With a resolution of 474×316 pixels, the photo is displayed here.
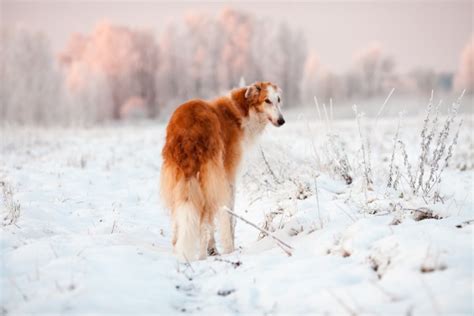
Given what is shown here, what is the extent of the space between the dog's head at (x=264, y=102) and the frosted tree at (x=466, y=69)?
170 ft

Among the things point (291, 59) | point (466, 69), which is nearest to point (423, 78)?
point (466, 69)

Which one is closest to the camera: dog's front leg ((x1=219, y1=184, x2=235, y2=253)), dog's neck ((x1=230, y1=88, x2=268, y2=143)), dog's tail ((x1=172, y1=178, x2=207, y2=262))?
dog's tail ((x1=172, y1=178, x2=207, y2=262))

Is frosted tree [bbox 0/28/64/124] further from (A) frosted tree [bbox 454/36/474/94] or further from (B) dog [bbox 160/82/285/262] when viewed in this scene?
(A) frosted tree [bbox 454/36/474/94]

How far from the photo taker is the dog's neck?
5312 millimetres

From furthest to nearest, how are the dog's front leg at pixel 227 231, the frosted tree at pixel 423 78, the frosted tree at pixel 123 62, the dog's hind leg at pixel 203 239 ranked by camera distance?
1. the frosted tree at pixel 423 78
2. the frosted tree at pixel 123 62
3. the dog's front leg at pixel 227 231
4. the dog's hind leg at pixel 203 239

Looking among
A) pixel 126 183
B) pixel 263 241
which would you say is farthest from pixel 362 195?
pixel 126 183

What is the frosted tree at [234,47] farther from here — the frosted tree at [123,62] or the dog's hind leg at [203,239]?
the dog's hind leg at [203,239]

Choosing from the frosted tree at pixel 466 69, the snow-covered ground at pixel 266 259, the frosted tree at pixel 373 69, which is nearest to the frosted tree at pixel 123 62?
the frosted tree at pixel 373 69

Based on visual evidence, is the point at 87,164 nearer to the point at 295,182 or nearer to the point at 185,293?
the point at 295,182

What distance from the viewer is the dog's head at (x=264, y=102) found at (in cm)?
541

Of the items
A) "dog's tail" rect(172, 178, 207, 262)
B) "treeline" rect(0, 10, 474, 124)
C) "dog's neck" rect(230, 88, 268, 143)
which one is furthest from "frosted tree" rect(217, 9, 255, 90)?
"dog's tail" rect(172, 178, 207, 262)

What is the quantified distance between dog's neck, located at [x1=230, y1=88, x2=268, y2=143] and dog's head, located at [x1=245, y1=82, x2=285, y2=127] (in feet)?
0.18

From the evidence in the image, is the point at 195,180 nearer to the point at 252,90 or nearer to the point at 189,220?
the point at 189,220

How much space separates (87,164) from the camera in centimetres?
838
